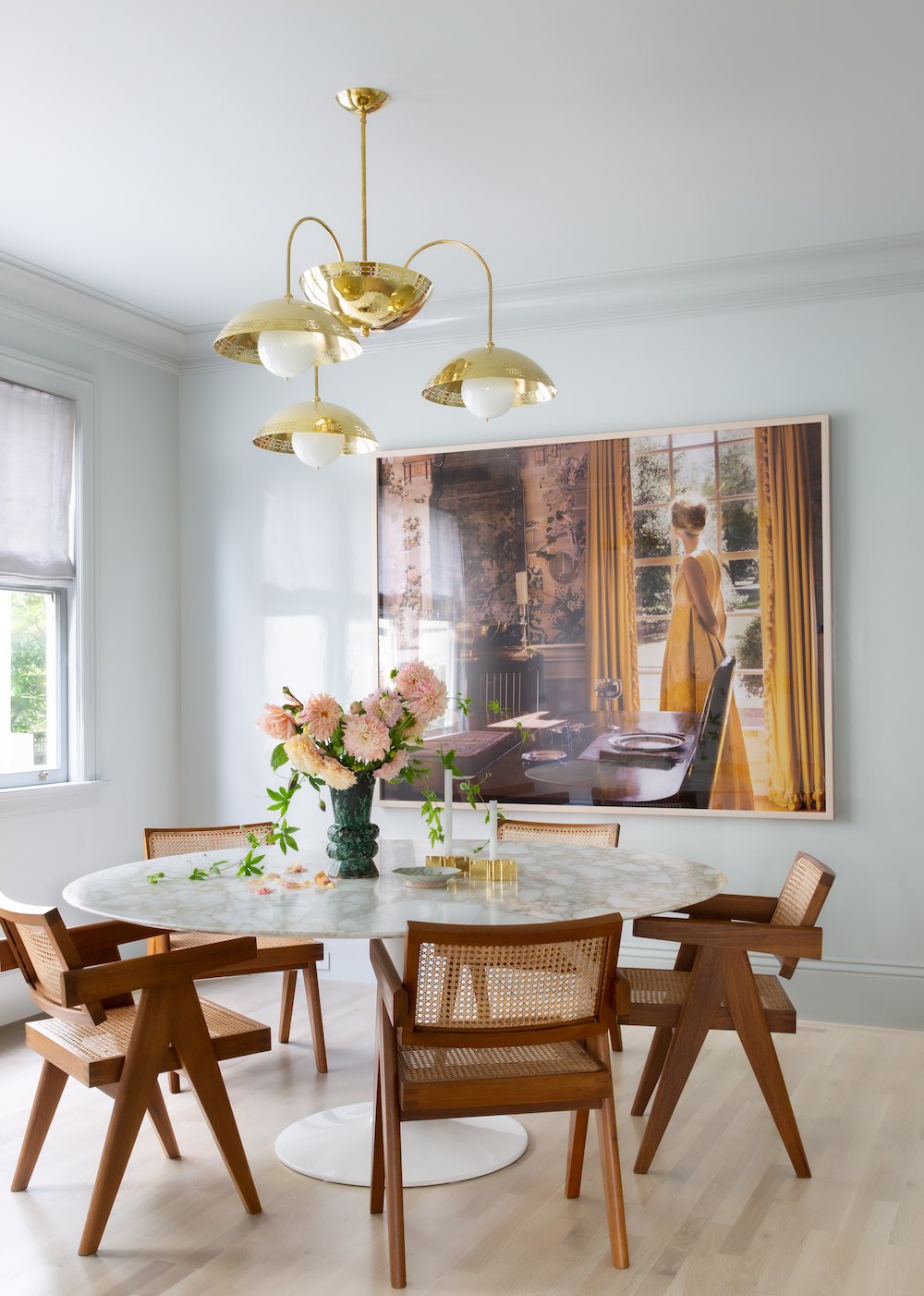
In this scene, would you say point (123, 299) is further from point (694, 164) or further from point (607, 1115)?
point (607, 1115)

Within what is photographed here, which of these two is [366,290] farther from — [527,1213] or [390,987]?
[527,1213]

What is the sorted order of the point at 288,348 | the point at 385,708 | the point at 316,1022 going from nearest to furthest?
the point at 288,348, the point at 385,708, the point at 316,1022

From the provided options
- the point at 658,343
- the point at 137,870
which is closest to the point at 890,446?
the point at 658,343

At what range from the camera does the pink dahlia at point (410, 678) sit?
9.00ft

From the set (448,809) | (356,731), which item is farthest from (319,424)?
(448,809)

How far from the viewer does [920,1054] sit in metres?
3.60

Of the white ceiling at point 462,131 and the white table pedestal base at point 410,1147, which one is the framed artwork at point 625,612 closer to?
the white ceiling at point 462,131

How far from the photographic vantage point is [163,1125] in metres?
2.78

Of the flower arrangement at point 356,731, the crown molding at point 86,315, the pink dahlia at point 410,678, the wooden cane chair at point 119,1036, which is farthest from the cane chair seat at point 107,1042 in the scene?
the crown molding at point 86,315

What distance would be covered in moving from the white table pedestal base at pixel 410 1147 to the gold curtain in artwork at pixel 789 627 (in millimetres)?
1711

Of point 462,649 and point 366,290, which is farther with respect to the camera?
point 462,649

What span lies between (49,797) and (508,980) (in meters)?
2.68

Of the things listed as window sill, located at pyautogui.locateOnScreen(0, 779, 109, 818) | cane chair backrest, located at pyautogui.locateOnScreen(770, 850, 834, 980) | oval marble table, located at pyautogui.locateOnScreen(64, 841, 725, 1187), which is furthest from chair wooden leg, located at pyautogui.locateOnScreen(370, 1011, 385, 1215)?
window sill, located at pyautogui.locateOnScreen(0, 779, 109, 818)

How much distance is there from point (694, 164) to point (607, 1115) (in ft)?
8.94
